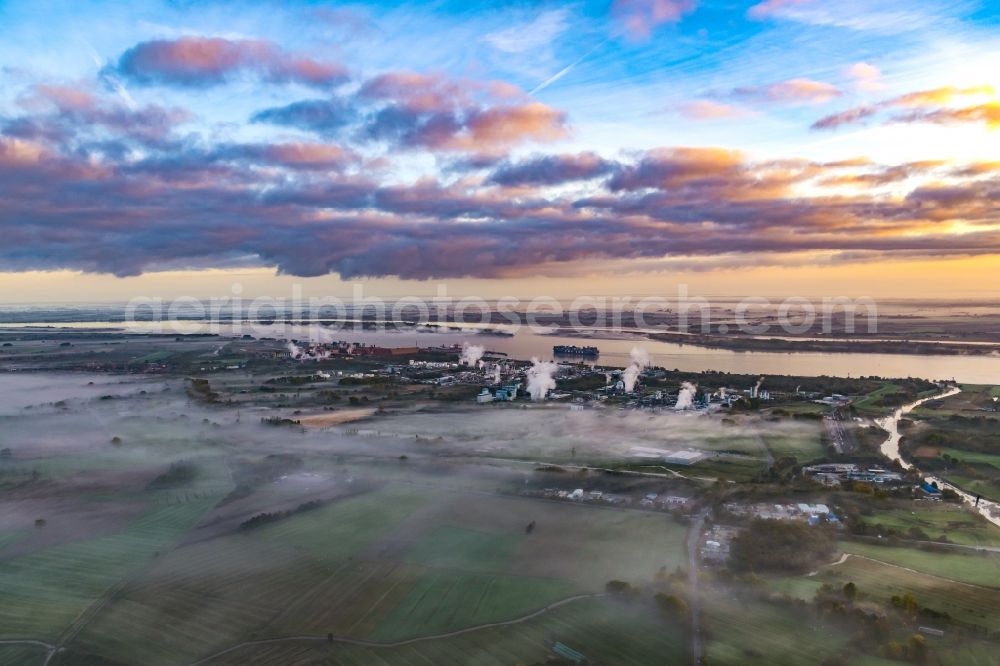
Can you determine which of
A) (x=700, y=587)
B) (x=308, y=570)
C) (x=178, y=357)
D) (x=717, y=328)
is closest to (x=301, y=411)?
(x=308, y=570)

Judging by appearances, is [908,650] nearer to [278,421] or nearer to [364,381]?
[278,421]

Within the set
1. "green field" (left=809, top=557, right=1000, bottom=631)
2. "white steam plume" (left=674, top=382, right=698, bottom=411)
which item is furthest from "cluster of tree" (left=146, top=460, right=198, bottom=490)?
"white steam plume" (left=674, top=382, right=698, bottom=411)

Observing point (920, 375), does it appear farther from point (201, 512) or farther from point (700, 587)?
point (201, 512)

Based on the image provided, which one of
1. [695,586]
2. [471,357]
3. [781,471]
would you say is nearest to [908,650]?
[695,586]

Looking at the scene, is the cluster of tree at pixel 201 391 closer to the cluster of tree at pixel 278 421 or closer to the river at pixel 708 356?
the cluster of tree at pixel 278 421

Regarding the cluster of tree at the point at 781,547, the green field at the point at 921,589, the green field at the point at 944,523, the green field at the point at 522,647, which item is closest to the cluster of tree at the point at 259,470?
the green field at the point at 522,647

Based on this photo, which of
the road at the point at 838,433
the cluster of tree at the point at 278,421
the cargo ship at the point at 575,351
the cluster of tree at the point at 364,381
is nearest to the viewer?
the road at the point at 838,433
